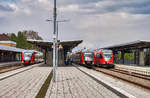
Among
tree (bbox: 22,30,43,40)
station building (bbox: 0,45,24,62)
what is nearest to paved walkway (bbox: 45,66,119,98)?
station building (bbox: 0,45,24,62)

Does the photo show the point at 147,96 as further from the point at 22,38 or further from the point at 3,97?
the point at 22,38

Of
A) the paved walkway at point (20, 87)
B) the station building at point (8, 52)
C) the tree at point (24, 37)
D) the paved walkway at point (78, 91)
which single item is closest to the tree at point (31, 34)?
the tree at point (24, 37)

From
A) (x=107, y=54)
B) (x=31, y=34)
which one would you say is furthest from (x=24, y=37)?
(x=107, y=54)

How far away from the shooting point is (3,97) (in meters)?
7.01

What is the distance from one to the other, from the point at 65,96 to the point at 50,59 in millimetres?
24132

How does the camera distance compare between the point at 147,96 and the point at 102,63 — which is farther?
the point at 102,63

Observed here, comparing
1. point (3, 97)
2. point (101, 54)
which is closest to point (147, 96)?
point (3, 97)

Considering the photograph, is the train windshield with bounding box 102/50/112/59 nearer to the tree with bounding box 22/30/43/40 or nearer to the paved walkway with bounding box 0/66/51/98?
the paved walkway with bounding box 0/66/51/98

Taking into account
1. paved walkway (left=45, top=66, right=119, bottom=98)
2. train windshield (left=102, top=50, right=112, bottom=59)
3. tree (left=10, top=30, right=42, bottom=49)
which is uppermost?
tree (left=10, top=30, right=42, bottom=49)

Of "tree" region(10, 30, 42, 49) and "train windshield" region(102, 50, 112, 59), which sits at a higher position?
"tree" region(10, 30, 42, 49)

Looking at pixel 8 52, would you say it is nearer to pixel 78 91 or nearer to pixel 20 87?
pixel 20 87

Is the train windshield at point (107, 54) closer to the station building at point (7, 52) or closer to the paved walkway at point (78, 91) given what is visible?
the paved walkway at point (78, 91)

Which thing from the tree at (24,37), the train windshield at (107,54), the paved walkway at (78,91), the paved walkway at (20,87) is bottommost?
the paved walkway at (20,87)

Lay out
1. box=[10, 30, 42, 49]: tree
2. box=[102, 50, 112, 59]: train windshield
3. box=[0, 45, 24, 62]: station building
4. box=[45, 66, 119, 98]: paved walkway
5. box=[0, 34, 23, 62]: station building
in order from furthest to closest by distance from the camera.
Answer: box=[10, 30, 42, 49]: tree
box=[0, 34, 23, 62]: station building
box=[0, 45, 24, 62]: station building
box=[102, 50, 112, 59]: train windshield
box=[45, 66, 119, 98]: paved walkway
